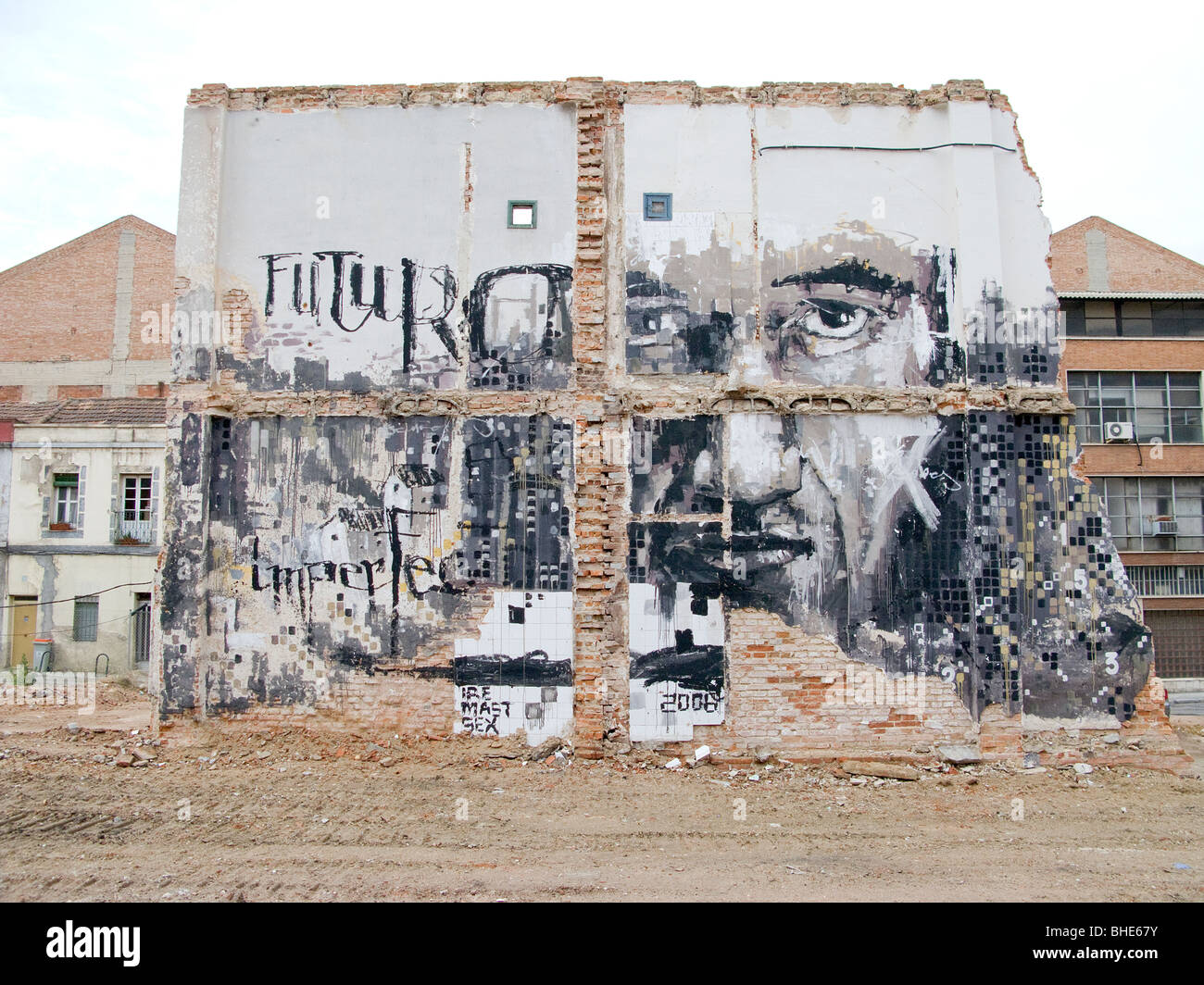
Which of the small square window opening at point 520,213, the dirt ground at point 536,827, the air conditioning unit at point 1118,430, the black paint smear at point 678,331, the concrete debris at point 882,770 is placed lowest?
the dirt ground at point 536,827

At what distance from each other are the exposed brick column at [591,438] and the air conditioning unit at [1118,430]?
1771 centimetres

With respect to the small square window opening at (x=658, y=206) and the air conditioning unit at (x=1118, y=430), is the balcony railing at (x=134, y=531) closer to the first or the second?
the small square window opening at (x=658, y=206)

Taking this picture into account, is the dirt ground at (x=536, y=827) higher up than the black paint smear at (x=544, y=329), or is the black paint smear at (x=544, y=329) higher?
the black paint smear at (x=544, y=329)

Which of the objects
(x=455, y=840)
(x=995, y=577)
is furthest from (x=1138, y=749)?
(x=455, y=840)

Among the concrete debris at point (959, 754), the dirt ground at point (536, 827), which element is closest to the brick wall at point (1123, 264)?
the concrete debris at point (959, 754)

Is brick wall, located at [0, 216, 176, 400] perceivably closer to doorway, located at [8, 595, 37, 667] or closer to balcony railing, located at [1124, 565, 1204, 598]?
doorway, located at [8, 595, 37, 667]

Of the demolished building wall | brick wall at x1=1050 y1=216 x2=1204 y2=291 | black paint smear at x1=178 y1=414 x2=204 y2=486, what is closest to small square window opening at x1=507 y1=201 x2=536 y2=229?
the demolished building wall

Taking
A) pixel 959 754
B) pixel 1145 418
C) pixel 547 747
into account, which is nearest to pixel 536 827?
pixel 547 747

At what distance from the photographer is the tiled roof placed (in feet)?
62.1

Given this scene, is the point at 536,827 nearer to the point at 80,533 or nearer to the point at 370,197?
the point at 370,197

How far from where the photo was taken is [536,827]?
7.89 m

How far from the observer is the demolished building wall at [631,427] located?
9789 millimetres

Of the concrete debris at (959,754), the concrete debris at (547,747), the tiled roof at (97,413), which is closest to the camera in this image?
the concrete debris at (959,754)

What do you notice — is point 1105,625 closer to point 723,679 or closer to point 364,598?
point 723,679
